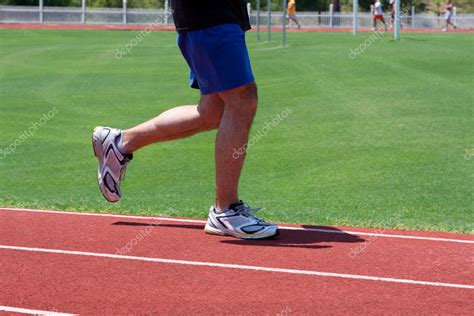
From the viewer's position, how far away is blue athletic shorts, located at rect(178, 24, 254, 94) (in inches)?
246

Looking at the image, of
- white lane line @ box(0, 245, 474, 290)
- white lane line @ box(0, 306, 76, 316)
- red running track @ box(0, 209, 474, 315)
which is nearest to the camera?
white lane line @ box(0, 306, 76, 316)

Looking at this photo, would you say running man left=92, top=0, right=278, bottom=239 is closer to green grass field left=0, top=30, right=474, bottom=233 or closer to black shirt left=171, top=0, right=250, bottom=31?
black shirt left=171, top=0, right=250, bottom=31

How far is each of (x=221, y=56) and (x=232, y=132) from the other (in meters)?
0.53

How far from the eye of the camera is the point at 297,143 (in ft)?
41.4

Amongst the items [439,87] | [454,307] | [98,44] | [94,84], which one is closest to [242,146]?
[454,307]

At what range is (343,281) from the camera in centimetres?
516

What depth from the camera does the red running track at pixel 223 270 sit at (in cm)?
466

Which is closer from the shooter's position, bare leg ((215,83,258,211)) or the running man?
the running man

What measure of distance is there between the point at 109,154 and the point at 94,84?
15.2 meters
